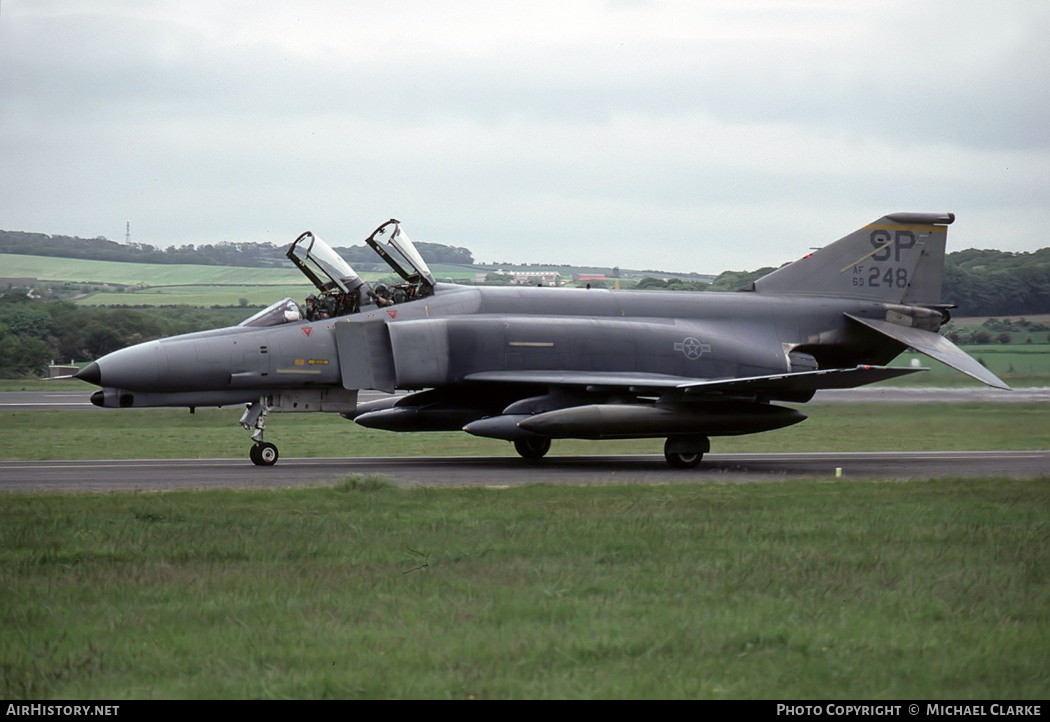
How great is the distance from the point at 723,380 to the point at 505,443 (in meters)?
8.19

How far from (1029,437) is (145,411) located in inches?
896

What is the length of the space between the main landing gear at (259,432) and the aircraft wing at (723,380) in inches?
129

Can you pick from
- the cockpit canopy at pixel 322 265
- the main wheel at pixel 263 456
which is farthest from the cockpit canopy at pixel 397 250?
the main wheel at pixel 263 456

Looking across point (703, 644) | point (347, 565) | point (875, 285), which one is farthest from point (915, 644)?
point (875, 285)

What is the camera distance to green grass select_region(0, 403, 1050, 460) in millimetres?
21438

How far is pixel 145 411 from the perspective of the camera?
3219cm

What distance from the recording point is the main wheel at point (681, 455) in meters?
18.3

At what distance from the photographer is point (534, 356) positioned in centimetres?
1900

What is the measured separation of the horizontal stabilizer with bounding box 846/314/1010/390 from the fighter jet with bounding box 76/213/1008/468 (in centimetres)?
4

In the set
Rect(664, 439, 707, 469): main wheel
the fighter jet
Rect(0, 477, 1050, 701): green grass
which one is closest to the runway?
Rect(664, 439, 707, 469): main wheel

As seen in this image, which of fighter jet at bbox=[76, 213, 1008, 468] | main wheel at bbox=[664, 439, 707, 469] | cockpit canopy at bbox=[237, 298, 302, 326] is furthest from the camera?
cockpit canopy at bbox=[237, 298, 302, 326]

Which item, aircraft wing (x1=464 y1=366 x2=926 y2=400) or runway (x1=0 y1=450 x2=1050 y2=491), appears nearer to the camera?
runway (x1=0 y1=450 x2=1050 y2=491)

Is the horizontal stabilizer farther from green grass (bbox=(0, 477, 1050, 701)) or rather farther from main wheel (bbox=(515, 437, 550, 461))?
green grass (bbox=(0, 477, 1050, 701))

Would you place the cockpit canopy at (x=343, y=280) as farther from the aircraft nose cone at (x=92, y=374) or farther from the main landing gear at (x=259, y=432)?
the aircraft nose cone at (x=92, y=374)
